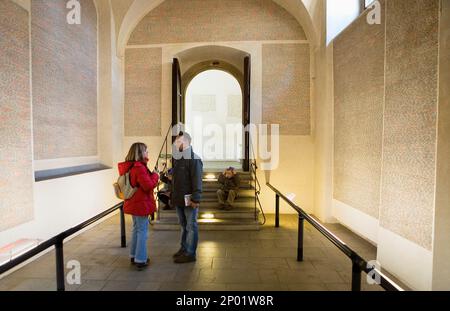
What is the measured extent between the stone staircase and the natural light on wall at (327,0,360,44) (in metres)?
3.73

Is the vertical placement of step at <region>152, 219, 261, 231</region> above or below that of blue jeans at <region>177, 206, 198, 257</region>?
below

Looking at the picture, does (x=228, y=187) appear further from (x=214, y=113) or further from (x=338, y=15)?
(x=214, y=113)

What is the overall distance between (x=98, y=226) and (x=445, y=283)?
5.40 metres

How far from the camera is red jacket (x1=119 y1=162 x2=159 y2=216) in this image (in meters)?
3.27

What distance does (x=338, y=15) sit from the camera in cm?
603

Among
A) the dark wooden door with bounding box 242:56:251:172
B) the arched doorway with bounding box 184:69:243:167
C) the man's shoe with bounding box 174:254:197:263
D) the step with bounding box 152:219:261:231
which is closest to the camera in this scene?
the man's shoe with bounding box 174:254:197:263

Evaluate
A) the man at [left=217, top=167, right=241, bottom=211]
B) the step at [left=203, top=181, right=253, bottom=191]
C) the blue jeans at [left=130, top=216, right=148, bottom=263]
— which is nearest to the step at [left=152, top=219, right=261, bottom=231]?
the man at [left=217, top=167, right=241, bottom=211]

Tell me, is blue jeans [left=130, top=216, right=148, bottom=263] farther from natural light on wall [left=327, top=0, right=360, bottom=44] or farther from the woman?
natural light on wall [left=327, top=0, right=360, bottom=44]

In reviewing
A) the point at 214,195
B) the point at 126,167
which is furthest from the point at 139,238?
the point at 214,195

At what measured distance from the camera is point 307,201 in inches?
275

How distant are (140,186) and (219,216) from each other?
2.62 metres
